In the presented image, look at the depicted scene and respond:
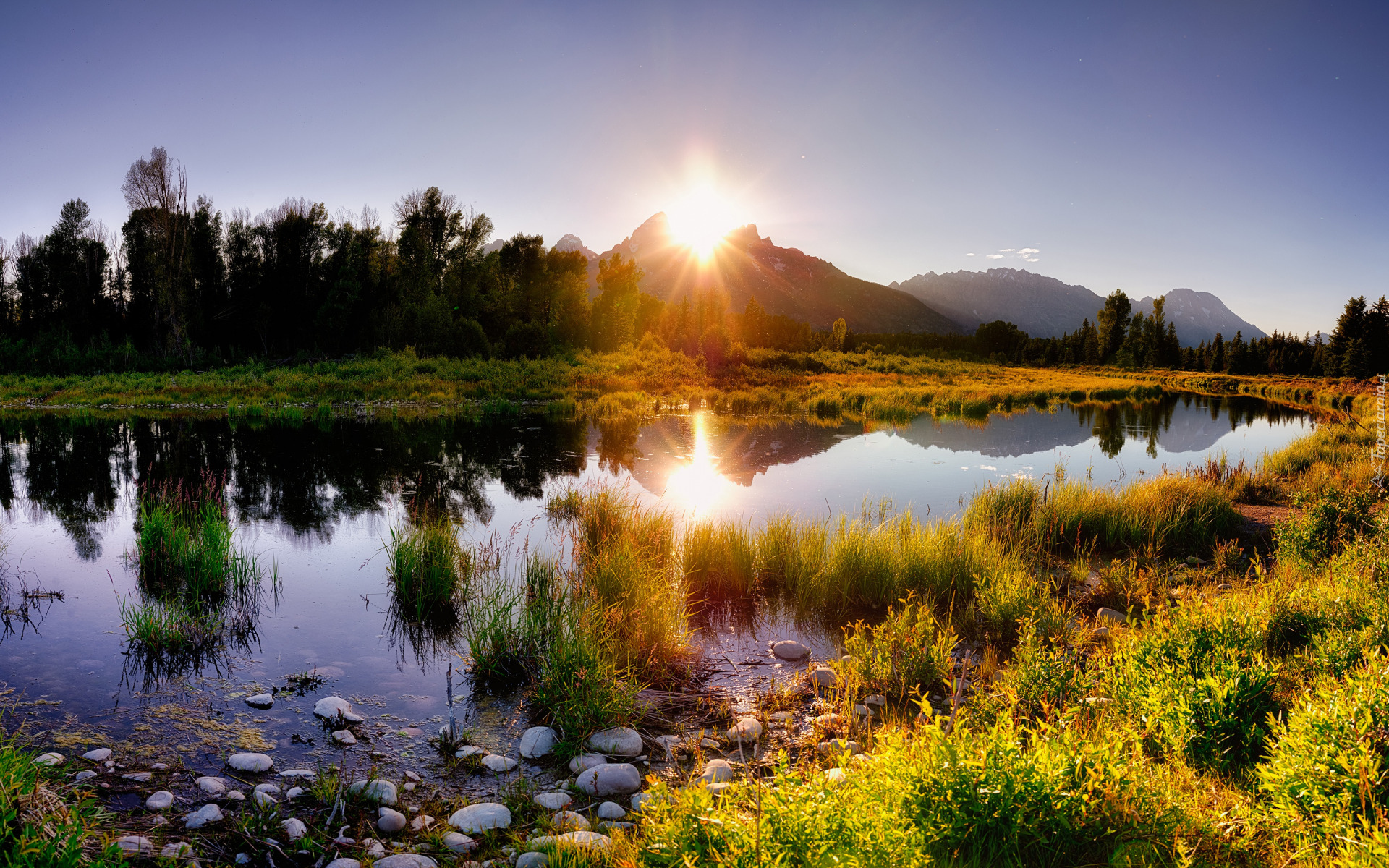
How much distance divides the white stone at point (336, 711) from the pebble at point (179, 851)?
1.62 metres

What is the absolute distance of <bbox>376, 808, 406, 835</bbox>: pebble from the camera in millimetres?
3637

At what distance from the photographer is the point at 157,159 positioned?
41.3 metres

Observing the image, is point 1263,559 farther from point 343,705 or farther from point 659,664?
point 343,705

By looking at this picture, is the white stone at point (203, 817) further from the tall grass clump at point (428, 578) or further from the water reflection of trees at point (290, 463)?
the water reflection of trees at point (290, 463)

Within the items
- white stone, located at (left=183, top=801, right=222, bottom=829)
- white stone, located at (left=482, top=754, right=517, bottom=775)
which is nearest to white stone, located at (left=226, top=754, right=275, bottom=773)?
white stone, located at (left=183, top=801, right=222, bottom=829)

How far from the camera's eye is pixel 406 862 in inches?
129

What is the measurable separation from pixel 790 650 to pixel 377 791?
3.65 meters

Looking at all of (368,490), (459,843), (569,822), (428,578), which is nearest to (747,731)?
(569,822)

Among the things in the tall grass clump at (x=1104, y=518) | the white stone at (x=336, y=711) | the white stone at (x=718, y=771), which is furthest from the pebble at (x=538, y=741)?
the tall grass clump at (x=1104, y=518)

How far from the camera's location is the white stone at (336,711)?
4.98m

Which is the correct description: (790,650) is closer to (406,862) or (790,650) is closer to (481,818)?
(481,818)

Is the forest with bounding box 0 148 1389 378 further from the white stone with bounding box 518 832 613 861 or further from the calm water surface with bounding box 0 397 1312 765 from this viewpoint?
the white stone with bounding box 518 832 613 861

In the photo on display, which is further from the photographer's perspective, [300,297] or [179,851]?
[300,297]

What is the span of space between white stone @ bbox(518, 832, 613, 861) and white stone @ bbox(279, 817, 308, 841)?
1226 millimetres
